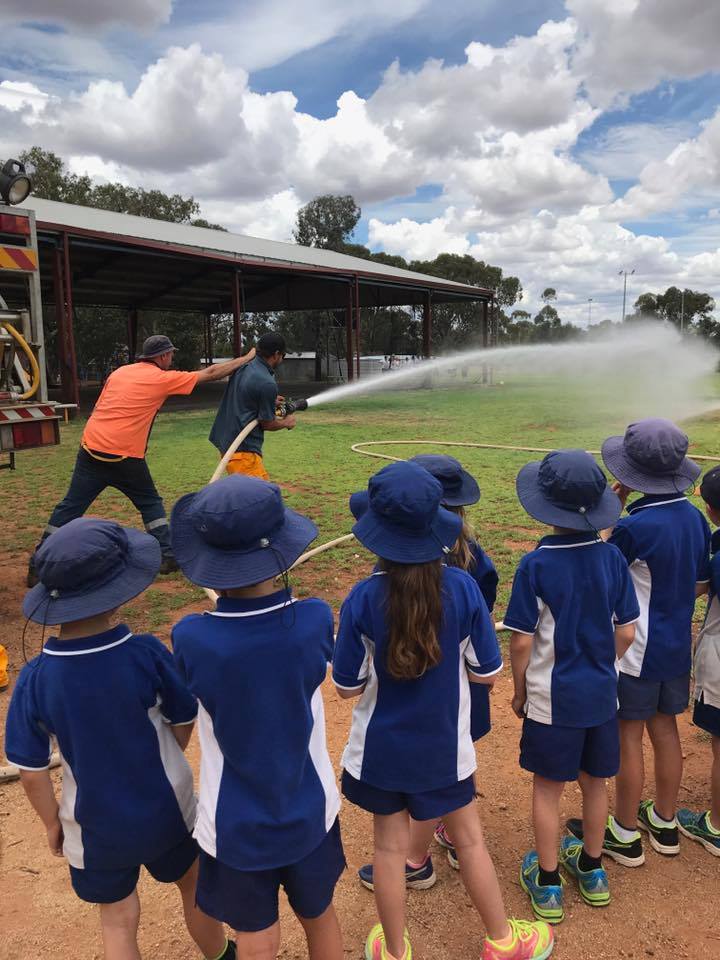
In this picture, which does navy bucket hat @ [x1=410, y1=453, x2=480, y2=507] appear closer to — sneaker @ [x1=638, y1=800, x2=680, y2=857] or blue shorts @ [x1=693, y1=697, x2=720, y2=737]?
blue shorts @ [x1=693, y1=697, x2=720, y2=737]

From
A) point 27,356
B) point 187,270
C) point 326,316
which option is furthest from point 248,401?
point 326,316

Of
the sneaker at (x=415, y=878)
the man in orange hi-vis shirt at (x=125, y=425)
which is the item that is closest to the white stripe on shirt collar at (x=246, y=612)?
the sneaker at (x=415, y=878)

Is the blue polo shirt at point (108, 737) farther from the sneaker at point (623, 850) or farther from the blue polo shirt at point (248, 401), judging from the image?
the blue polo shirt at point (248, 401)

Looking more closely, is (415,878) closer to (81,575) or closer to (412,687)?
(412,687)

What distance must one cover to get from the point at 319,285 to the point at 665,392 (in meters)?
15.2

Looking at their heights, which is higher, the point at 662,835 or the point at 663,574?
the point at 663,574

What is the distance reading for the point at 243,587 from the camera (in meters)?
1.83

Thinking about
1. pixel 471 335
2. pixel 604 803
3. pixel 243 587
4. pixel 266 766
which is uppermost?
pixel 471 335

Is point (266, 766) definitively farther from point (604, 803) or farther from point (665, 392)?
point (665, 392)

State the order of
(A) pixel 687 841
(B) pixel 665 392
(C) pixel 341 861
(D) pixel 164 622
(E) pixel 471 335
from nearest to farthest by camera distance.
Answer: (C) pixel 341 861 < (A) pixel 687 841 < (D) pixel 164 622 < (B) pixel 665 392 < (E) pixel 471 335

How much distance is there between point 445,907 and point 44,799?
155 cm

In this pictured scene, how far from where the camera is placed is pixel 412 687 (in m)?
2.14

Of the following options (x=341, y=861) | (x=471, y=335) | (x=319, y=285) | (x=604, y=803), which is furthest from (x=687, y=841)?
(x=471, y=335)

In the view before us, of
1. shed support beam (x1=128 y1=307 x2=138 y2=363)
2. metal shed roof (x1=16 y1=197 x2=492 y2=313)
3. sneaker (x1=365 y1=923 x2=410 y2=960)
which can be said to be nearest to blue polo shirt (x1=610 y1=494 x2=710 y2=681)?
sneaker (x1=365 y1=923 x2=410 y2=960)
